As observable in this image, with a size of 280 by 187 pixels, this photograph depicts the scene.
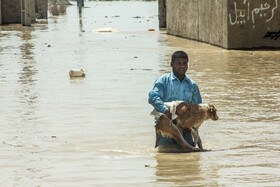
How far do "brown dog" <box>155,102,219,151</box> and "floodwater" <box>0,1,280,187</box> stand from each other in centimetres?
20

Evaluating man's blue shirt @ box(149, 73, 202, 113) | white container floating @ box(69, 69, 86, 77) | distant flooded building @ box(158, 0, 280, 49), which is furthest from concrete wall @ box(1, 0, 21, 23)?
man's blue shirt @ box(149, 73, 202, 113)

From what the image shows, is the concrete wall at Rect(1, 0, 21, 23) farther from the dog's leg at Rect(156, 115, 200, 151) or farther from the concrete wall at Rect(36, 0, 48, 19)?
the dog's leg at Rect(156, 115, 200, 151)

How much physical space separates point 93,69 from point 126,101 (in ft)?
16.2

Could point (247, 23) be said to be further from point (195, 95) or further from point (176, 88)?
point (176, 88)

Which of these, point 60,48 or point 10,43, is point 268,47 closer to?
point 60,48

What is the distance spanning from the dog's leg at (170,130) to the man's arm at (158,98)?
4.2 inches

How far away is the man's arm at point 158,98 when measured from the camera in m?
6.32

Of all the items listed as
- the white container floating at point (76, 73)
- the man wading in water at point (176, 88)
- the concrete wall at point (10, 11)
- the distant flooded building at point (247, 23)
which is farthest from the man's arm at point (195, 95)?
the concrete wall at point (10, 11)

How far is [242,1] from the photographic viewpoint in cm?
1909

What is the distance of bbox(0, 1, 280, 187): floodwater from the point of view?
5695 millimetres

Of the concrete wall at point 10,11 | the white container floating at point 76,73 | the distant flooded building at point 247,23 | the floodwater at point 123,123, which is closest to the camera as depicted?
the floodwater at point 123,123

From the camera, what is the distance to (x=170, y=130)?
6414 millimetres

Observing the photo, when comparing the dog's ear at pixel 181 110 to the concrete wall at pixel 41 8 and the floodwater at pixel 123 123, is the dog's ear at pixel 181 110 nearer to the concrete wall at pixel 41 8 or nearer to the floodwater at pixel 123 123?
the floodwater at pixel 123 123

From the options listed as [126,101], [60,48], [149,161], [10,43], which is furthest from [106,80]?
[10,43]
